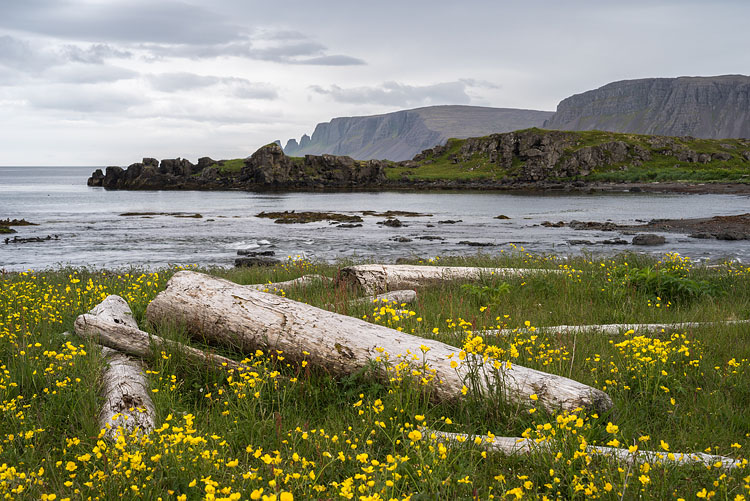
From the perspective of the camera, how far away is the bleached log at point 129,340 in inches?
223

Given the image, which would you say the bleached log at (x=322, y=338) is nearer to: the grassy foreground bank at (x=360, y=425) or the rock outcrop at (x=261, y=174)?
the grassy foreground bank at (x=360, y=425)

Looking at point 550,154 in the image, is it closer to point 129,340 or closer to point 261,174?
point 261,174

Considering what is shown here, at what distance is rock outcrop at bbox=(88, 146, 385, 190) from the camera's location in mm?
112625

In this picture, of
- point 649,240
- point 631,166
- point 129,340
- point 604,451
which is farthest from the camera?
point 631,166

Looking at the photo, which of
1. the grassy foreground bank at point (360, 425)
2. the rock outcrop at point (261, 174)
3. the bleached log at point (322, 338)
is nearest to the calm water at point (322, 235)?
the grassy foreground bank at point (360, 425)

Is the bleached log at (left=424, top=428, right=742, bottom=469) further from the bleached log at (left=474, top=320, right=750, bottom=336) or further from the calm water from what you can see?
the calm water

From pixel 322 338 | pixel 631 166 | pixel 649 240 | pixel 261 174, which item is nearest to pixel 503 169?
pixel 631 166

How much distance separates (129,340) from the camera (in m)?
6.02

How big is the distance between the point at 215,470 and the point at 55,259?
26.9m

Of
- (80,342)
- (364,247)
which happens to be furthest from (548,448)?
(364,247)

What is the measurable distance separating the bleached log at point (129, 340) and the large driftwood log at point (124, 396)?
0.12m

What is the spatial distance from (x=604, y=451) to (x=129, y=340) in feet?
17.5

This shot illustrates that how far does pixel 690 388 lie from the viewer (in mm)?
5031

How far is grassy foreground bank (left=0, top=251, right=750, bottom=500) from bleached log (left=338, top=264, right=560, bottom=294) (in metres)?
2.39
